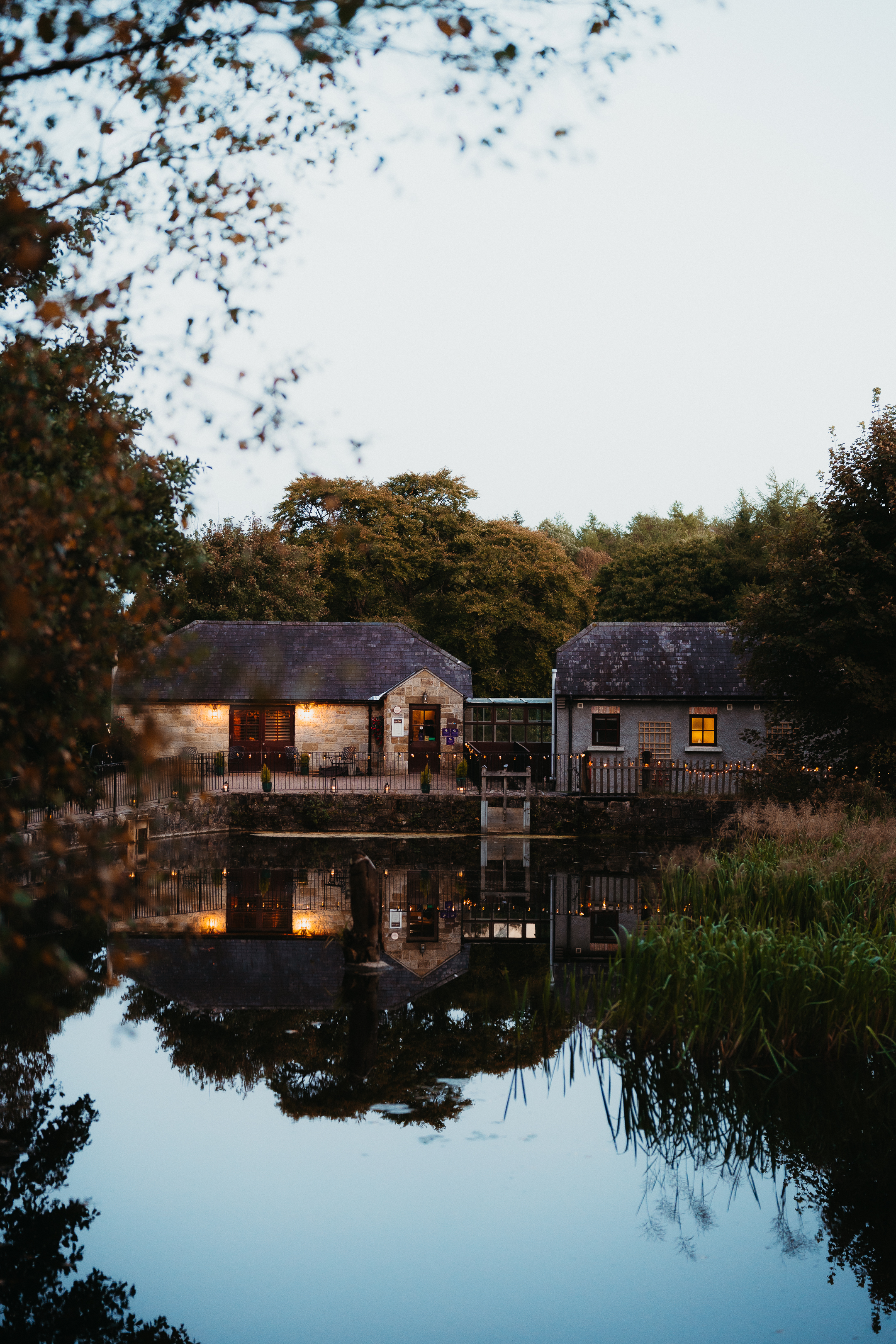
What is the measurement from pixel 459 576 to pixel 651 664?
13692 millimetres

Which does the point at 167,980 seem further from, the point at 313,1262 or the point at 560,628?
the point at 560,628

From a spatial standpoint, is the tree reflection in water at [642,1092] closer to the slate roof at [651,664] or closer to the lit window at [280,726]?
the slate roof at [651,664]

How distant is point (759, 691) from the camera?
94.4ft

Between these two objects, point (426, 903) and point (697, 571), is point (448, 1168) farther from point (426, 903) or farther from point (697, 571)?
point (697, 571)

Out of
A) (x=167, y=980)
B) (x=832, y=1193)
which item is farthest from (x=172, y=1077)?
(x=832, y=1193)

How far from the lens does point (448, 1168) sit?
24.0ft

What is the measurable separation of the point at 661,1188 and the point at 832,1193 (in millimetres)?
1075

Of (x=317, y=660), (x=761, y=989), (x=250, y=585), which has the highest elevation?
(x=250, y=585)

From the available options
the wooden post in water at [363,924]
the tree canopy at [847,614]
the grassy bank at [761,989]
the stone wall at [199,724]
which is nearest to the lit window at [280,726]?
the stone wall at [199,724]

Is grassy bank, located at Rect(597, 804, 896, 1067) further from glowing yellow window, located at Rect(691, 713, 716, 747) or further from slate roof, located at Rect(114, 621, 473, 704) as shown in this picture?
slate roof, located at Rect(114, 621, 473, 704)

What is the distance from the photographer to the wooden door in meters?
31.9

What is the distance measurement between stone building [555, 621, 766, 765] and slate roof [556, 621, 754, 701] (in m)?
0.02

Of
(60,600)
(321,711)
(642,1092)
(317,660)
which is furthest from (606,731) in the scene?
(60,600)

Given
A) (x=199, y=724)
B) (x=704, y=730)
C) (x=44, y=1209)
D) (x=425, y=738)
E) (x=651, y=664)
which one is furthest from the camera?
(x=199, y=724)
